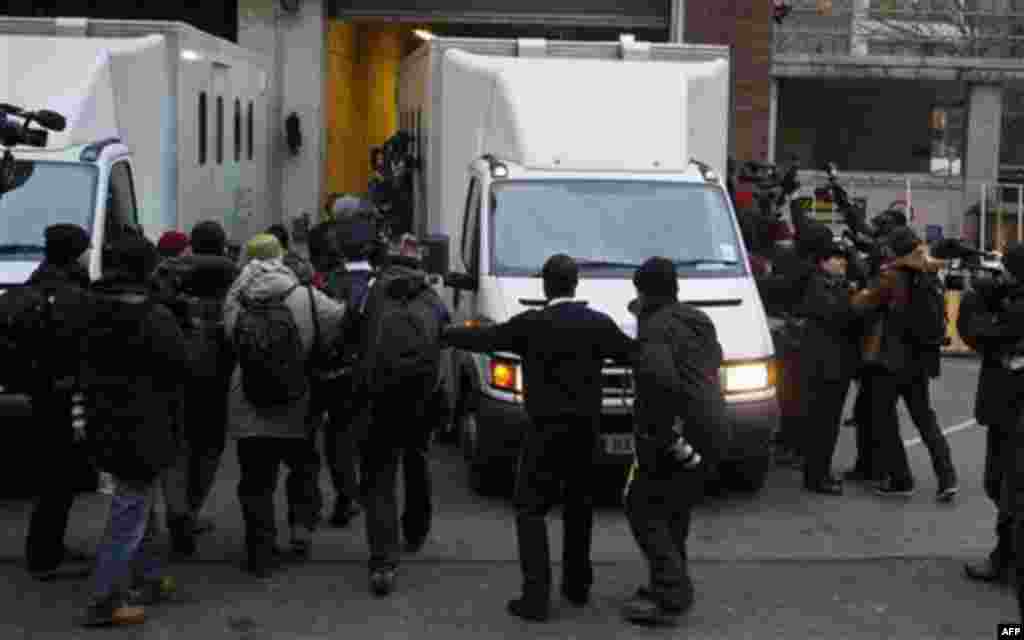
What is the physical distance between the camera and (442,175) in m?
13.1

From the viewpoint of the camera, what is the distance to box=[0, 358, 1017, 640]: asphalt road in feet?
26.9

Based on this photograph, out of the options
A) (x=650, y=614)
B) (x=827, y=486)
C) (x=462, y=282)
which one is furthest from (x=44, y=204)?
(x=827, y=486)

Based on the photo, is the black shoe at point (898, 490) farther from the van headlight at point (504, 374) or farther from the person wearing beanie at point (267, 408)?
the person wearing beanie at point (267, 408)

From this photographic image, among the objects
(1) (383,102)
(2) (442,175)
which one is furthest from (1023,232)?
(2) (442,175)

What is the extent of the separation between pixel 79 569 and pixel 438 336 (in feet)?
7.64

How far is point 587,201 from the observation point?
11.7 m

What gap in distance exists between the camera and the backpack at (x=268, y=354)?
8727mm

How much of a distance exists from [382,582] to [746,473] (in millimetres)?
3487

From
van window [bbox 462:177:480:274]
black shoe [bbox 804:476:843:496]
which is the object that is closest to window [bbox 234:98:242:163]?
van window [bbox 462:177:480:274]

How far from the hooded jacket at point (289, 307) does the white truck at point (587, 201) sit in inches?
73.7

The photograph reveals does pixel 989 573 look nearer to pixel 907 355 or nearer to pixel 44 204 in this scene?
pixel 907 355

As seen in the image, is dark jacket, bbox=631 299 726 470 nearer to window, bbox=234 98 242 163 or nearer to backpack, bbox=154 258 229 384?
backpack, bbox=154 258 229 384

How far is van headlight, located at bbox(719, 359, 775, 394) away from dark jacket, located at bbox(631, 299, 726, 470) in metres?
2.50

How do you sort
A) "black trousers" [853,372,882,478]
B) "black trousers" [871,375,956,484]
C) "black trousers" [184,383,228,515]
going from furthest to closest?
"black trousers" [853,372,882,478] < "black trousers" [871,375,956,484] < "black trousers" [184,383,228,515]
